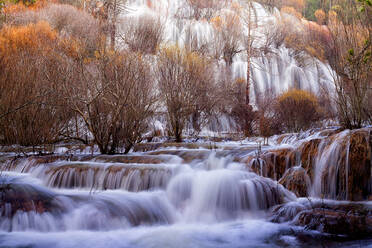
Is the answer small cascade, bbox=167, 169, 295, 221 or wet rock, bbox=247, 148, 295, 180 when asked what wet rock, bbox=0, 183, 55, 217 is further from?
wet rock, bbox=247, 148, 295, 180

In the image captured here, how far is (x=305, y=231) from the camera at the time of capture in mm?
4414

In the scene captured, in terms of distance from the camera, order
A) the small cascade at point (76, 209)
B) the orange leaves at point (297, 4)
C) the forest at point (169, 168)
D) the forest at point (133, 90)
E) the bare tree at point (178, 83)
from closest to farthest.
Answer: the forest at point (169, 168), the small cascade at point (76, 209), the forest at point (133, 90), the bare tree at point (178, 83), the orange leaves at point (297, 4)

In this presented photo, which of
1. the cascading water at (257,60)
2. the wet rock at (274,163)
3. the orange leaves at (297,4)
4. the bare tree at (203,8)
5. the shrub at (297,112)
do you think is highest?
the orange leaves at (297,4)

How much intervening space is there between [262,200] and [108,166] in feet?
9.68

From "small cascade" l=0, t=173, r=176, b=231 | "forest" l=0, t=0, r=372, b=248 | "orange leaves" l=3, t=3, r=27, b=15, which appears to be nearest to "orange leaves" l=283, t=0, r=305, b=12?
"orange leaves" l=3, t=3, r=27, b=15

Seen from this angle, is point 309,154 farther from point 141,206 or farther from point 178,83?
point 178,83

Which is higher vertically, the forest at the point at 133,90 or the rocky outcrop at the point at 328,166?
the forest at the point at 133,90

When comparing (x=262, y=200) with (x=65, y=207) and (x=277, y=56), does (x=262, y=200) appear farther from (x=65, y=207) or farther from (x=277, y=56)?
(x=277, y=56)

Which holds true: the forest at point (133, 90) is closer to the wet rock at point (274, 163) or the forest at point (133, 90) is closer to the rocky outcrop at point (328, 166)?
the rocky outcrop at point (328, 166)

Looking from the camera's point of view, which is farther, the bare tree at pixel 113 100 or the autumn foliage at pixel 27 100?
the autumn foliage at pixel 27 100

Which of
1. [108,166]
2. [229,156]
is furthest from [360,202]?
[108,166]

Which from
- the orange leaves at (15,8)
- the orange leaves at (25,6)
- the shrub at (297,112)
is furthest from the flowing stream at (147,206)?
the orange leaves at (25,6)

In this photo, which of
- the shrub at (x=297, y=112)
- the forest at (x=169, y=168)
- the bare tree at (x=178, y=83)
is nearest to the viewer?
the forest at (x=169, y=168)

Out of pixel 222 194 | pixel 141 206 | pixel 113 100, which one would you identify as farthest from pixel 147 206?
pixel 113 100
